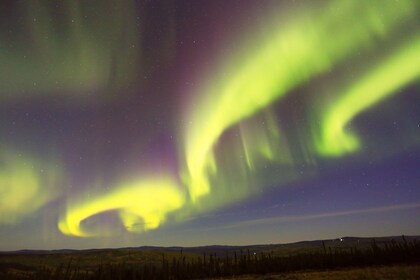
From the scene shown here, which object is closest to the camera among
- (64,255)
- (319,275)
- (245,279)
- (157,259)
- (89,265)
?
(319,275)

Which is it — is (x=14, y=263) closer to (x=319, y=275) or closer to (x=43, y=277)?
(x=43, y=277)

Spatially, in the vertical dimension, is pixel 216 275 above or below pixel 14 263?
below

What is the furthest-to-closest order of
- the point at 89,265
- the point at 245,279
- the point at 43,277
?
1. the point at 89,265
2. the point at 43,277
3. the point at 245,279

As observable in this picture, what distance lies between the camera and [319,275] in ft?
128

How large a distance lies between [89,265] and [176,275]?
4317cm

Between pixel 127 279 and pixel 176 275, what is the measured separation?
7101 millimetres

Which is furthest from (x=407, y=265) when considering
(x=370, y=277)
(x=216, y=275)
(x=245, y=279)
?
(x=216, y=275)

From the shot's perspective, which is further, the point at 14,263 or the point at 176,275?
the point at 14,263

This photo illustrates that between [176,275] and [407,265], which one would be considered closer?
[407,265]

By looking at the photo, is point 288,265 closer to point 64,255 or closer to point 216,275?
point 216,275

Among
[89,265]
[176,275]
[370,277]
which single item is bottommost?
[370,277]

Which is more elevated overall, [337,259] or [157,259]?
[157,259]

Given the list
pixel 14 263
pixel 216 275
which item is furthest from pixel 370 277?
pixel 14 263

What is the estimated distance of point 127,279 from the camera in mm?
43219
